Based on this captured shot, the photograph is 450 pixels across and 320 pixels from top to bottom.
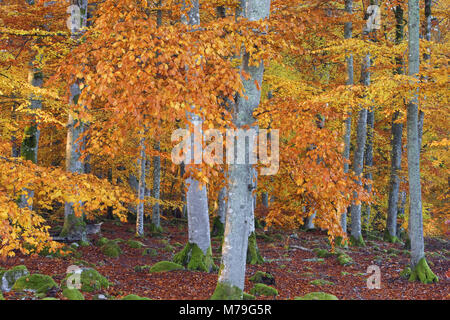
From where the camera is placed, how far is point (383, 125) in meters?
25.0

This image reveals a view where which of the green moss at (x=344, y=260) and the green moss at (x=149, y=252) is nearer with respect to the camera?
the green moss at (x=344, y=260)

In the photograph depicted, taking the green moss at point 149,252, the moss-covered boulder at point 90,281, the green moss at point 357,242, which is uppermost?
the moss-covered boulder at point 90,281

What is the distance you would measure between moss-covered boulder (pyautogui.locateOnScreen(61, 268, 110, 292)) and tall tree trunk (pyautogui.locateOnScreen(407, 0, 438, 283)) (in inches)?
315

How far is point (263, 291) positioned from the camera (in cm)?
938

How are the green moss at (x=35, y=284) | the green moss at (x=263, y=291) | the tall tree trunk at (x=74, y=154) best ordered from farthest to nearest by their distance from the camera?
the tall tree trunk at (x=74, y=154) < the green moss at (x=263, y=291) < the green moss at (x=35, y=284)

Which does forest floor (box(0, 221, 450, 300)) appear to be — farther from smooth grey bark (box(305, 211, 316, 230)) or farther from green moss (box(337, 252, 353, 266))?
smooth grey bark (box(305, 211, 316, 230))

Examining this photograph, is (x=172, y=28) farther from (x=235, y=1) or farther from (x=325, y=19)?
(x=325, y=19)

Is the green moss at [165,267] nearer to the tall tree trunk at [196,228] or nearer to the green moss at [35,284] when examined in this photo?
the tall tree trunk at [196,228]

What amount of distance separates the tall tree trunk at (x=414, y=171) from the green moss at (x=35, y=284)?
9.06 meters

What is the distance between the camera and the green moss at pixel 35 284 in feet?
26.5

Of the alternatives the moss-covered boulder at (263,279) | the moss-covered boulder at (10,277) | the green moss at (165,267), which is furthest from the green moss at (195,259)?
the moss-covered boulder at (10,277)

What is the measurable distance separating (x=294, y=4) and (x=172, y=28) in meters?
10.1

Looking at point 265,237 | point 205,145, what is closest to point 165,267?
point 205,145

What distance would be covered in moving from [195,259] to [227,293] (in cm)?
361
